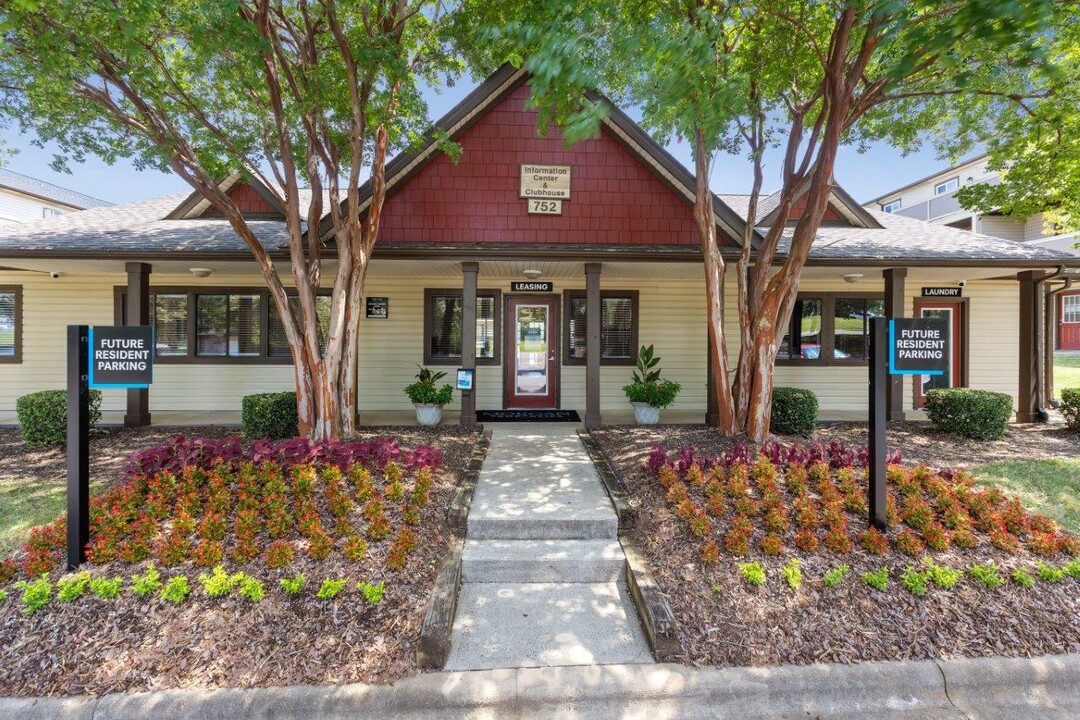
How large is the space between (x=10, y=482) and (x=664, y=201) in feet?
29.3

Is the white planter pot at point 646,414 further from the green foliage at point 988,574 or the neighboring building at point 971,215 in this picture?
the neighboring building at point 971,215

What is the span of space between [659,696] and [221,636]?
2.42 metres

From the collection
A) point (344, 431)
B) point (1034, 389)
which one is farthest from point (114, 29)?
point (1034, 389)

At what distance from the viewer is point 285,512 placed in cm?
366

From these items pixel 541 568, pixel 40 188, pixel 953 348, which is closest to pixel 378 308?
pixel 541 568

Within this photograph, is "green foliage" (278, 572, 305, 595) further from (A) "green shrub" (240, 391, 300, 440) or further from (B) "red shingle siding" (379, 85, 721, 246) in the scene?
(B) "red shingle siding" (379, 85, 721, 246)

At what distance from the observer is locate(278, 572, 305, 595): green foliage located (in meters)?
2.95

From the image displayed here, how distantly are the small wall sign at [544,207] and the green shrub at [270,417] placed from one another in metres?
4.50

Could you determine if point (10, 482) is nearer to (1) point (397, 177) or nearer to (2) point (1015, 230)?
(1) point (397, 177)

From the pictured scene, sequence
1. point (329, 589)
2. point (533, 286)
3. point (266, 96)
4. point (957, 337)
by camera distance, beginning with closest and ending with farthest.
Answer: point (329, 589) < point (266, 96) < point (533, 286) < point (957, 337)

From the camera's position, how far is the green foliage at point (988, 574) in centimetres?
310

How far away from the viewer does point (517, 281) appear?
9.01m

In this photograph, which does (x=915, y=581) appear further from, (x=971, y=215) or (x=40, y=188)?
(x=40, y=188)

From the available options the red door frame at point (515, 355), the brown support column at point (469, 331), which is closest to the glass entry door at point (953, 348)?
the red door frame at point (515, 355)
